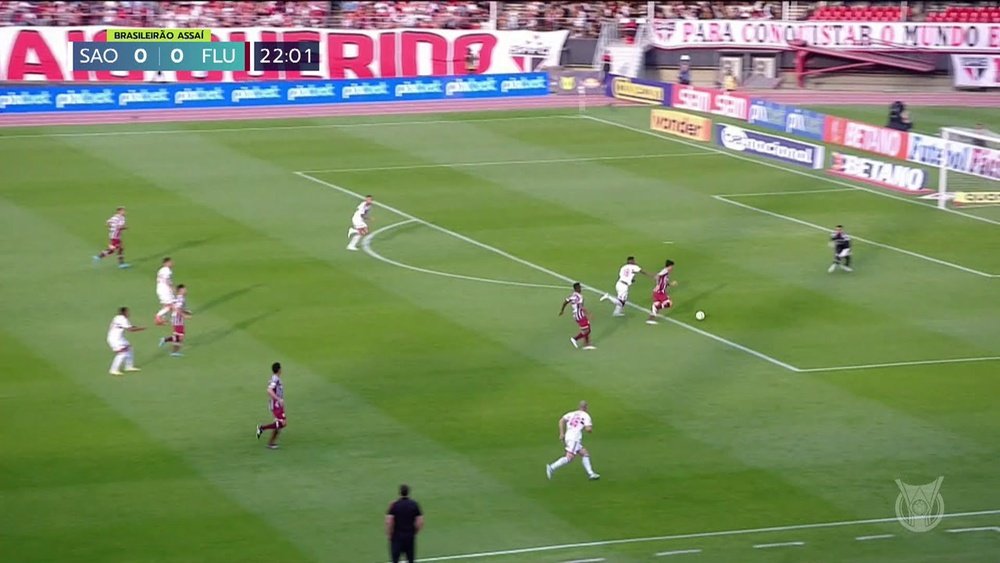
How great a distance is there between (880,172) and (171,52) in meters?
34.7

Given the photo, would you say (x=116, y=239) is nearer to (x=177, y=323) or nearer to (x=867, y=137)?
(x=177, y=323)

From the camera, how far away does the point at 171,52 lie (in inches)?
2889

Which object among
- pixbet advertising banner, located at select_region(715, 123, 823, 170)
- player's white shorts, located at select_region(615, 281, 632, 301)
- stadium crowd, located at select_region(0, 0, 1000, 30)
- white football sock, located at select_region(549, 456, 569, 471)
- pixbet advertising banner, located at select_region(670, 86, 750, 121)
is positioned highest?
stadium crowd, located at select_region(0, 0, 1000, 30)

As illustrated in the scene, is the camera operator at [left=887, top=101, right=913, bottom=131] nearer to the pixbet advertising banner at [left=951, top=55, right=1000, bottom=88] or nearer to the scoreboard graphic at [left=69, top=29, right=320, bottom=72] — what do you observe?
the pixbet advertising banner at [left=951, top=55, right=1000, bottom=88]

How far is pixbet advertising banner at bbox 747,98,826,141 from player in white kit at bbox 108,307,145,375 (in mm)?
34775

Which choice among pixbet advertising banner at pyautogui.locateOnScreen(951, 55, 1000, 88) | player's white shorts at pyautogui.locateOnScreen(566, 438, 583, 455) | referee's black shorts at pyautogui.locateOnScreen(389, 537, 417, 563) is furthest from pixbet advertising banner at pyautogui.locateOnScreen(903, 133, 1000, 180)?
referee's black shorts at pyautogui.locateOnScreen(389, 537, 417, 563)

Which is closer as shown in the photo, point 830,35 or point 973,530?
point 973,530

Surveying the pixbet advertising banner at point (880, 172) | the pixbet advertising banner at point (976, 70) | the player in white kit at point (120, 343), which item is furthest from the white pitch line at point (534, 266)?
the pixbet advertising banner at point (976, 70)

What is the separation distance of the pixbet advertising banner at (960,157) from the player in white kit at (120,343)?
3024 centimetres

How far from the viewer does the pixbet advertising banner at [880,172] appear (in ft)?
178

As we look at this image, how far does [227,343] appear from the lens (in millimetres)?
35625

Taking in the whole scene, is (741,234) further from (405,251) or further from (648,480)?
(648,480)

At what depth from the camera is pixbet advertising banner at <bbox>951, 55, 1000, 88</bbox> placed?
77375 mm

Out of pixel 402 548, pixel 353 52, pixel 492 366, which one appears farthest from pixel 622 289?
pixel 353 52
